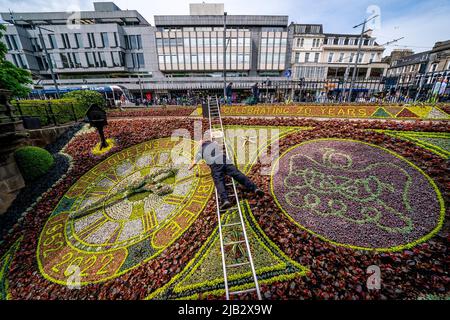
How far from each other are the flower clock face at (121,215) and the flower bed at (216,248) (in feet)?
0.14

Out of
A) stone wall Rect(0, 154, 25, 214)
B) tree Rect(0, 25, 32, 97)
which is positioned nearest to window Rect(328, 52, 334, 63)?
A: tree Rect(0, 25, 32, 97)

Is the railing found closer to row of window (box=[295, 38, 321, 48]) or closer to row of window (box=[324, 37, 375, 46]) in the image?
row of window (box=[295, 38, 321, 48])

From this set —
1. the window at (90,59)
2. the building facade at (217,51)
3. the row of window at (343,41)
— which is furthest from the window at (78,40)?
the row of window at (343,41)

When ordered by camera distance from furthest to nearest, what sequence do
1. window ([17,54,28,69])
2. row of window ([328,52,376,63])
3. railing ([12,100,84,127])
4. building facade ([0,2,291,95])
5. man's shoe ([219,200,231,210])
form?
row of window ([328,52,376,63]), window ([17,54,28,69]), building facade ([0,2,291,95]), railing ([12,100,84,127]), man's shoe ([219,200,231,210])

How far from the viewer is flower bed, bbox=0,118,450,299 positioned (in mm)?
3826

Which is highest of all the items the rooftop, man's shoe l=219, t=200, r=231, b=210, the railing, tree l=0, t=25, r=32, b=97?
the rooftop

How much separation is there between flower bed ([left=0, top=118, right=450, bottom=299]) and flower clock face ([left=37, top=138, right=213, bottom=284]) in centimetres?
4

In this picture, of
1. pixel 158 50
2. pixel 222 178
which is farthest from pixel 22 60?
pixel 222 178

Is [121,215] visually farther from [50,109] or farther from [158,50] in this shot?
[158,50]

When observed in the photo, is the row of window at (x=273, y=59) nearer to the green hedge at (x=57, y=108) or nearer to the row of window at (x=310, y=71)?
the row of window at (x=310, y=71)

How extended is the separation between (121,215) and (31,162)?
267 inches
